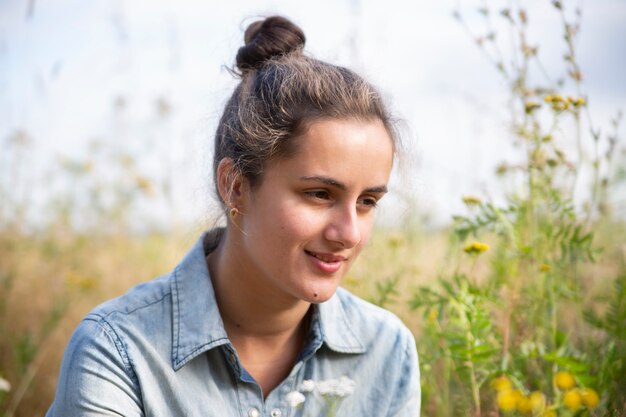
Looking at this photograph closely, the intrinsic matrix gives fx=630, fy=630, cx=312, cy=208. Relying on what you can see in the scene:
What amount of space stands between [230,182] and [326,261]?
372 millimetres

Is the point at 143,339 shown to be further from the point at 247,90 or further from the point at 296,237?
the point at 247,90

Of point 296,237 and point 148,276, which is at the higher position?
point 296,237

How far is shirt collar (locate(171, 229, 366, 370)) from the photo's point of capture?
1.72 meters

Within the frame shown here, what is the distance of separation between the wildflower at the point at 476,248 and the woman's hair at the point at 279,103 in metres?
0.40

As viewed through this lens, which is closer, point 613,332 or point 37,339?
point 613,332

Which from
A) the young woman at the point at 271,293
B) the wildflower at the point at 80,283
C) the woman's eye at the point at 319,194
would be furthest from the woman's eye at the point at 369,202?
the wildflower at the point at 80,283

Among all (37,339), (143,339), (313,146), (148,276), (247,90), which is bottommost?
(37,339)

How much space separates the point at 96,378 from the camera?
160cm

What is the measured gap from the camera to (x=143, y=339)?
1.68m

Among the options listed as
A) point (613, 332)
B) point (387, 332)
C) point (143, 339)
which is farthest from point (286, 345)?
point (613, 332)

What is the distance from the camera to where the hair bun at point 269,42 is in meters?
1.99

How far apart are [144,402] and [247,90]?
93cm

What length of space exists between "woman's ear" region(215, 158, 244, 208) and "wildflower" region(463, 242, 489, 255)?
0.68 m

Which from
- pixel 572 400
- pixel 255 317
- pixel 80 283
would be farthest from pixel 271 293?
pixel 80 283
